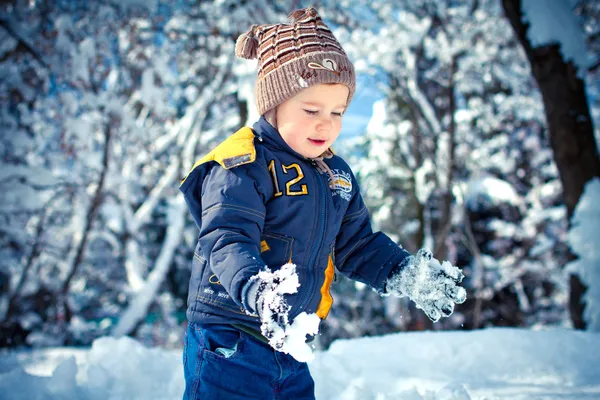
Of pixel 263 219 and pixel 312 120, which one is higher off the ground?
pixel 312 120

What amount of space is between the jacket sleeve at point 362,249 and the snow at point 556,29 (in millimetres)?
3878

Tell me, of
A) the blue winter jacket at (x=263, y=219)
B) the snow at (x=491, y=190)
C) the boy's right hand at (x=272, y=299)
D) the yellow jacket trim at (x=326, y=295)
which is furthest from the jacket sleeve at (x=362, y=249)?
the snow at (x=491, y=190)

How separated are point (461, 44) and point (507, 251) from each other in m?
6.42

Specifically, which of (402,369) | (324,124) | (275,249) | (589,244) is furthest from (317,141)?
(589,244)

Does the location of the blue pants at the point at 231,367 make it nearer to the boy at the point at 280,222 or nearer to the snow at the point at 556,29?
the boy at the point at 280,222

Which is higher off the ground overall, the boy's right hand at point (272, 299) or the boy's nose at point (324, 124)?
the boy's nose at point (324, 124)

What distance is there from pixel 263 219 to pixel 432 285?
0.63 metres

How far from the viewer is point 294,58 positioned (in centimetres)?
169

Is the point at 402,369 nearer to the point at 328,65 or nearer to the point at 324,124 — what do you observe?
the point at 324,124

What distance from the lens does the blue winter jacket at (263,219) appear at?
141 cm

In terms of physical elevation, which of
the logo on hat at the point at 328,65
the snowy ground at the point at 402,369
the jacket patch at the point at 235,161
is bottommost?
the snowy ground at the point at 402,369

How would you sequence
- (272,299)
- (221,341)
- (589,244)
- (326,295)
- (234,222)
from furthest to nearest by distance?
(589,244)
(326,295)
(221,341)
(234,222)
(272,299)

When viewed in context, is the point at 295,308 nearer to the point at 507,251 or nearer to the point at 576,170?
the point at 576,170

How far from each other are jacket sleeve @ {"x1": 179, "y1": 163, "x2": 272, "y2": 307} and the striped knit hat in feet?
1.07
